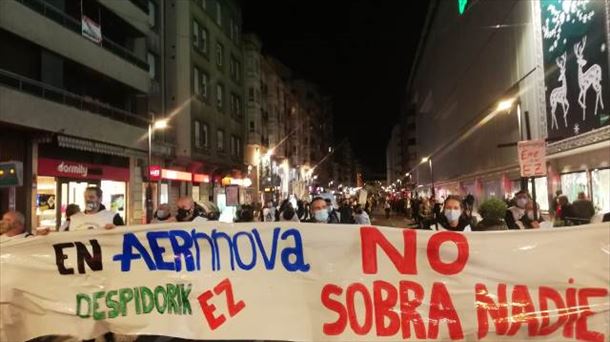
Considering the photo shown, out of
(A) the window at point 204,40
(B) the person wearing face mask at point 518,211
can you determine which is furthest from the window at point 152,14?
(B) the person wearing face mask at point 518,211

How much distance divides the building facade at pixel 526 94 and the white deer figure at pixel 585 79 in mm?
32

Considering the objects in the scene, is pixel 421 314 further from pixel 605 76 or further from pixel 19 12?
pixel 19 12

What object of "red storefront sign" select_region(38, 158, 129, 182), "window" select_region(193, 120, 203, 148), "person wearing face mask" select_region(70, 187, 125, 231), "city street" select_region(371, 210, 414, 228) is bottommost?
"city street" select_region(371, 210, 414, 228)

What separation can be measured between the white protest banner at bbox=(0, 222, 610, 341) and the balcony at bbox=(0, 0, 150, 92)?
16.0 metres

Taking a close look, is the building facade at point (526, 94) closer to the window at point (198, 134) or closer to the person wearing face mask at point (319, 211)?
the person wearing face mask at point (319, 211)

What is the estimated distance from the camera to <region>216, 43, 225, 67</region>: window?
46531mm

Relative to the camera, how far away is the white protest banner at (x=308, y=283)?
5.46m

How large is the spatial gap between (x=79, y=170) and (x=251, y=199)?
3242 cm

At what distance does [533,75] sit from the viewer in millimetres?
26625

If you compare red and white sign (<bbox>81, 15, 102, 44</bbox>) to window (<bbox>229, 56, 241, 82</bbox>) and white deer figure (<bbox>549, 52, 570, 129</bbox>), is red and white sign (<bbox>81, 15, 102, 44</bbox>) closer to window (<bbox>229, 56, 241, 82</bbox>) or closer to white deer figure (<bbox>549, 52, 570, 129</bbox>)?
white deer figure (<bbox>549, 52, 570, 129</bbox>)

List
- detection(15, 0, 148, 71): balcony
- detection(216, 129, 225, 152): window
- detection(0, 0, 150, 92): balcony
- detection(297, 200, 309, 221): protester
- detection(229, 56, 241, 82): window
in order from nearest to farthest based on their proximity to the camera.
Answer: detection(297, 200, 309, 221): protester
detection(0, 0, 150, 92): balcony
detection(15, 0, 148, 71): balcony
detection(216, 129, 225, 152): window
detection(229, 56, 241, 82): window

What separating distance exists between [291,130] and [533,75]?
Answer: 6205 centimetres

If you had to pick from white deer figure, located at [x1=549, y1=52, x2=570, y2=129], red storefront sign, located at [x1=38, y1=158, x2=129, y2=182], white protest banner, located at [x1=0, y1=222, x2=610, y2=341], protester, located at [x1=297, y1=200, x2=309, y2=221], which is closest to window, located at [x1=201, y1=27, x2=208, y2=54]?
red storefront sign, located at [x1=38, y1=158, x2=129, y2=182]

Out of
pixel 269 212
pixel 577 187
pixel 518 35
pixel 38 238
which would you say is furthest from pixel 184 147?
pixel 38 238
